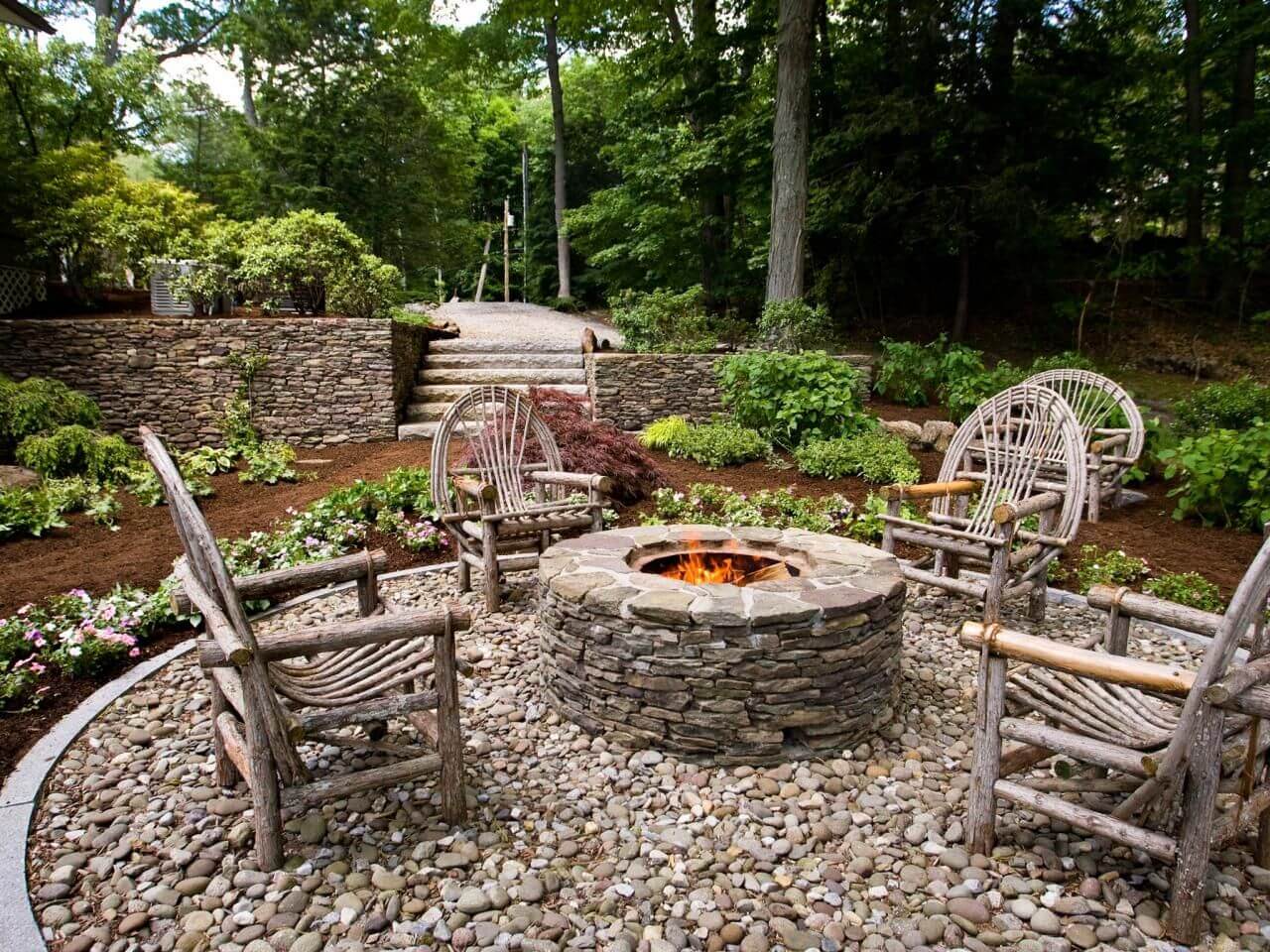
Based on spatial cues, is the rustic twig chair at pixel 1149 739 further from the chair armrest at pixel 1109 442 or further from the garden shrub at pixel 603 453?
the garden shrub at pixel 603 453

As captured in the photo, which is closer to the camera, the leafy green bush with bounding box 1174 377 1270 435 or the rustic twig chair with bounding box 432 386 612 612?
the rustic twig chair with bounding box 432 386 612 612

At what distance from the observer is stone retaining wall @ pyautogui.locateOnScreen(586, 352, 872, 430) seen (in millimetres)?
8461

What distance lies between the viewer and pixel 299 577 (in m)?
2.69

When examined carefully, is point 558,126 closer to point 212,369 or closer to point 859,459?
point 212,369

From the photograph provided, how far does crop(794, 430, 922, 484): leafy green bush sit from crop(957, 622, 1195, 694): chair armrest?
4.45 metres

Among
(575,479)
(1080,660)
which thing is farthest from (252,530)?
(1080,660)

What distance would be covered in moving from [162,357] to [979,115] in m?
11.0

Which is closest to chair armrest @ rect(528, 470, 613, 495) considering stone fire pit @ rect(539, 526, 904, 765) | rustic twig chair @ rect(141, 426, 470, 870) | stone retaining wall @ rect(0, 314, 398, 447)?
stone fire pit @ rect(539, 526, 904, 765)

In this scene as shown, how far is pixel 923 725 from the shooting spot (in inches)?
117

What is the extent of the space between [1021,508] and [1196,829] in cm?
202

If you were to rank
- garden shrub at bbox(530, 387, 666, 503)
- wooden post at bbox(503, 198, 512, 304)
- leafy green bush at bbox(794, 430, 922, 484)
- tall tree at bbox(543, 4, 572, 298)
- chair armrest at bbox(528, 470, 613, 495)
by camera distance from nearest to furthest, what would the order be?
1. chair armrest at bbox(528, 470, 613, 495)
2. garden shrub at bbox(530, 387, 666, 503)
3. leafy green bush at bbox(794, 430, 922, 484)
4. tall tree at bbox(543, 4, 572, 298)
5. wooden post at bbox(503, 198, 512, 304)

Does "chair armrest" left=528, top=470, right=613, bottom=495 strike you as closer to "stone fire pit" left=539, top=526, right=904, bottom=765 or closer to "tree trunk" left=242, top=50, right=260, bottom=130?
"stone fire pit" left=539, top=526, right=904, bottom=765

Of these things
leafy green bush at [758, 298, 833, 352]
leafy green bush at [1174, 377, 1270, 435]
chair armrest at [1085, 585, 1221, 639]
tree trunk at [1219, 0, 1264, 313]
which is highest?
tree trunk at [1219, 0, 1264, 313]

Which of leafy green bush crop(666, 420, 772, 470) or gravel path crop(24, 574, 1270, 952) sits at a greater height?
leafy green bush crop(666, 420, 772, 470)
